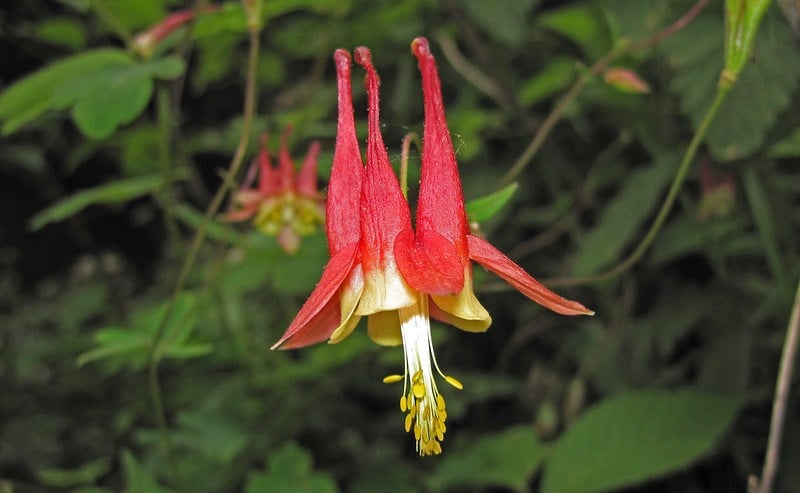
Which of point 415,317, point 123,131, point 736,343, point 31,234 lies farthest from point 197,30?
point 31,234

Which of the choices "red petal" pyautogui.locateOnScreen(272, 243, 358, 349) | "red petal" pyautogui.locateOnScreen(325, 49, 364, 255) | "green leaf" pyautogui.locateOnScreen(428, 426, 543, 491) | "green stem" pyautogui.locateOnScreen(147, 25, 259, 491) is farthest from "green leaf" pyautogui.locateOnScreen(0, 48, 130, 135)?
"green leaf" pyautogui.locateOnScreen(428, 426, 543, 491)

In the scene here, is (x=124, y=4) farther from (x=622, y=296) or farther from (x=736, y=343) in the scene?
(x=736, y=343)

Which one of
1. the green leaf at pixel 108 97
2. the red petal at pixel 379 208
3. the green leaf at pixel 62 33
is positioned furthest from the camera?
the green leaf at pixel 62 33

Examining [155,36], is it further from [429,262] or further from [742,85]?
[742,85]

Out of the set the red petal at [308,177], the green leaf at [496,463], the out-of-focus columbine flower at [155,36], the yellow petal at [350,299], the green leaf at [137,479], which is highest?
the out-of-focus columbine flower at [155,36]

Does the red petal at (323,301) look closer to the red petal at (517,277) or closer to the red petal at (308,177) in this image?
the red petal at (517,277)

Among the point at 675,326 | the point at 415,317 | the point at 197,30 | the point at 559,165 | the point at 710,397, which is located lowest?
the point at 710,397

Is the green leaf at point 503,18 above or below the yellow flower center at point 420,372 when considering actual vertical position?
above

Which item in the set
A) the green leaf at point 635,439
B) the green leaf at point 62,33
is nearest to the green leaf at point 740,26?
the green leaf at point 635,439
